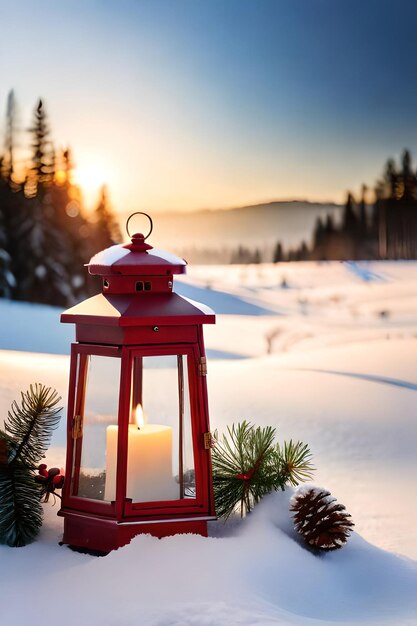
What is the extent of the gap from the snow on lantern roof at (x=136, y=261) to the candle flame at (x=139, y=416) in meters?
0.28

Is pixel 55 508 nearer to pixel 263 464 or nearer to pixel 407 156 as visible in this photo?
pixel 263 464

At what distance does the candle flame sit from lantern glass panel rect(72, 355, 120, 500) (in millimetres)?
48

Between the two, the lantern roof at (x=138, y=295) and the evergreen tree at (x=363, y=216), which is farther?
the evergreen tree at (x=363, y=216)

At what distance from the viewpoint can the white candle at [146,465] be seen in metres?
1.91

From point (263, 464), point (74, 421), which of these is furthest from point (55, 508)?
Result: point (263, 464)

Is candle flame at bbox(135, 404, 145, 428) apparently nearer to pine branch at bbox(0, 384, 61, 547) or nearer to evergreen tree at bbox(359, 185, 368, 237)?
pine branch at bbox(0, 384, 61, 547)

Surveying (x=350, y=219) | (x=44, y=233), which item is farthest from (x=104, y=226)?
(x=350, y=219)

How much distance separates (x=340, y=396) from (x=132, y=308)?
145cm

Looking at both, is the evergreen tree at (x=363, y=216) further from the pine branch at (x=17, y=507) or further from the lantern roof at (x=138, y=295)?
the pine branch at (x=17, y=507)

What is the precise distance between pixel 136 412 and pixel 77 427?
0.13m

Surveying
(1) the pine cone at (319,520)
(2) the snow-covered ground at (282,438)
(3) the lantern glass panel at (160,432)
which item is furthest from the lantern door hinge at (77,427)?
(1) the pine cone at (319,520)

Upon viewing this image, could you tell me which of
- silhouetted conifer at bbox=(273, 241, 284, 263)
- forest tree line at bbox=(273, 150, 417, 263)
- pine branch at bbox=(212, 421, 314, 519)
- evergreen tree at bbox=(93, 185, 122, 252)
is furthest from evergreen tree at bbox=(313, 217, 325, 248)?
pine branch at bbox=(212, 421, 314, 519)

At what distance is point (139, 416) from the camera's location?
6.39 ft

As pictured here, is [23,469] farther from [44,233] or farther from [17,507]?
[44,233]
